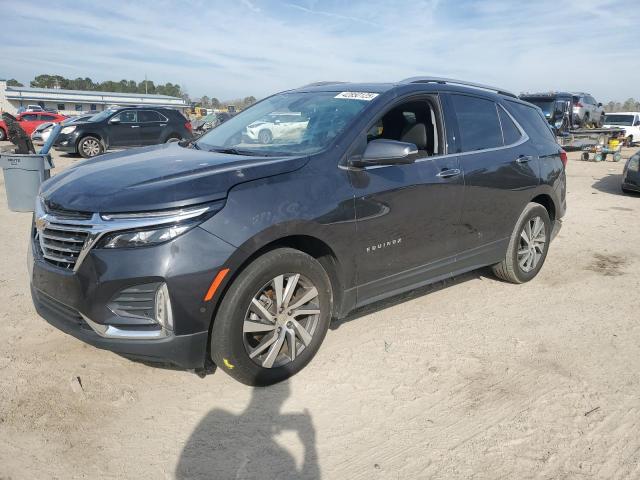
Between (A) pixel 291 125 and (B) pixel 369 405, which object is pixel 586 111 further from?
(B) pixel 369 405

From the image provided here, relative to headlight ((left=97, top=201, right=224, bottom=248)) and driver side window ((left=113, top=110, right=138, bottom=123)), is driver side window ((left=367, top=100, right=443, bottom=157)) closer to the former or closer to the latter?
headlight ((left=97, top=201, right=224, bottom=248))

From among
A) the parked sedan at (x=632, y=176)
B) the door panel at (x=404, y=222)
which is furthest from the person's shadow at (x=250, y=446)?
the parked sedan at (x=632, y=176)

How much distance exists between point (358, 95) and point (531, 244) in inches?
99.3

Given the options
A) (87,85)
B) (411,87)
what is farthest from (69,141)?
(87,85)

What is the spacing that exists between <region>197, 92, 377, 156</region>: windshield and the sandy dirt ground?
4.89 feet

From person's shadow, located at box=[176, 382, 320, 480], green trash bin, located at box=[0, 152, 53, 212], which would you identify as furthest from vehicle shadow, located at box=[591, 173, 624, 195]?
green trash bin, located at box=[0, 152, 53, 212]

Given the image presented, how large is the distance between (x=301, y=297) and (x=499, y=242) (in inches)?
94.0

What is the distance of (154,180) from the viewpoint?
2826mm

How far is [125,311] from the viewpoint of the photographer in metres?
2.67

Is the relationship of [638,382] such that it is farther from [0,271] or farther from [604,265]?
[0,271]

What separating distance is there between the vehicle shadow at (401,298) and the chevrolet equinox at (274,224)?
1.78 ft

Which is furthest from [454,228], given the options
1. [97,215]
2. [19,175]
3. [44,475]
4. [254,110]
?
[19,175]

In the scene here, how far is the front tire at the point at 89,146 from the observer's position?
618 inches

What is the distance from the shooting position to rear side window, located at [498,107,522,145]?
4676 millimetres
